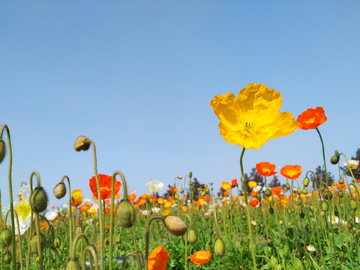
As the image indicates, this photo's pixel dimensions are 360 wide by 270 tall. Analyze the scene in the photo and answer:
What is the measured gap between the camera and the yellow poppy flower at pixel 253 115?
1.45 m

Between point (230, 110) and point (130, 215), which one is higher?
point (230, 110)

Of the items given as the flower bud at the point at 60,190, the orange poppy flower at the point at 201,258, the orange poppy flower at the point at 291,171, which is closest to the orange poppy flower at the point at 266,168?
the orange poppy flower at the point at 291,171

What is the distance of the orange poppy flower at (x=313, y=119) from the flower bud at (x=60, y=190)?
180 centimetres

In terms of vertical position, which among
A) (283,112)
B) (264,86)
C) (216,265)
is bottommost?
(216,265)

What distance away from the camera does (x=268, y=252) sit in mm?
3139

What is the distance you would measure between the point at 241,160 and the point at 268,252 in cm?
236

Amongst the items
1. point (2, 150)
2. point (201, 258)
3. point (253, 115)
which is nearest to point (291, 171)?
point (201, 258)

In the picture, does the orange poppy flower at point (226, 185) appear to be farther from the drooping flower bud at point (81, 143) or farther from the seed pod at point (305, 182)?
the drooping flower bud at point (81, 143)

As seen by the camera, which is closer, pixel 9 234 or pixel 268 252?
pixel 9 234

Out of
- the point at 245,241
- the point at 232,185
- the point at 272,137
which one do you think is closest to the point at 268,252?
the point at 245,241

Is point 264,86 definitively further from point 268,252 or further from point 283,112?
point 268,252

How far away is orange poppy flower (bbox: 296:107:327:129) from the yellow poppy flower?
39.5 inches

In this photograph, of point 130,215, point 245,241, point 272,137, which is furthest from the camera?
point 245,241

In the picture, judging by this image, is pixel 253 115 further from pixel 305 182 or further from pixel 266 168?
pixel 305 182
